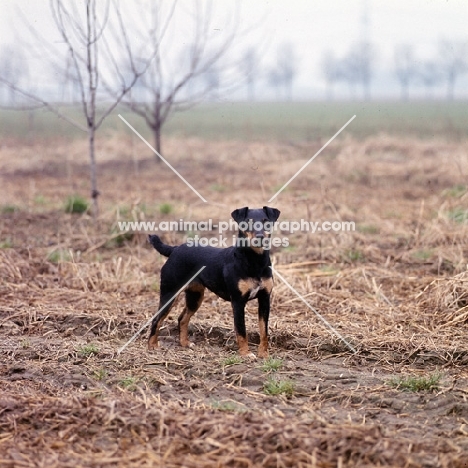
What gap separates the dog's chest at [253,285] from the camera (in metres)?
5.98

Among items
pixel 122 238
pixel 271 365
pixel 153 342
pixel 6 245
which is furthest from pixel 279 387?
pixel 6 245

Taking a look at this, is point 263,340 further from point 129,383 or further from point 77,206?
point 77,206

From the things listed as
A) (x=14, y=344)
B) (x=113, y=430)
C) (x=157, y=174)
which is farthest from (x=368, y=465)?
(x=157, y=174)

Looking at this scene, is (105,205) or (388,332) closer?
(388,332)

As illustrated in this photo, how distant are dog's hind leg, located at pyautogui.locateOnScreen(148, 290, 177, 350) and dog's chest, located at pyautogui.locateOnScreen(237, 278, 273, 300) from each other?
770 mm

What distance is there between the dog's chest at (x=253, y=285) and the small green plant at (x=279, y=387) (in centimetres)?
87

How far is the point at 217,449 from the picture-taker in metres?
4.20

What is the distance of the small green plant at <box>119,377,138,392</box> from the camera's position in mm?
5445

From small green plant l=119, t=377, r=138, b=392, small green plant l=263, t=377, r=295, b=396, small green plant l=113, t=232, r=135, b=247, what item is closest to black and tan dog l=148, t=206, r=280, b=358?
small green plant l=263, t=377, r=295, b=396

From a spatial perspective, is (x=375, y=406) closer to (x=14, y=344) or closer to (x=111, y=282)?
(x=14, y=344)

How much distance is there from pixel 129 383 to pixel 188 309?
1248mm

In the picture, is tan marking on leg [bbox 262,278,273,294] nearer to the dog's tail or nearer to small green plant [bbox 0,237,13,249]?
the dog's tail

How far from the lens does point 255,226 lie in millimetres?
5758

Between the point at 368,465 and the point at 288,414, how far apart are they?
94cm
